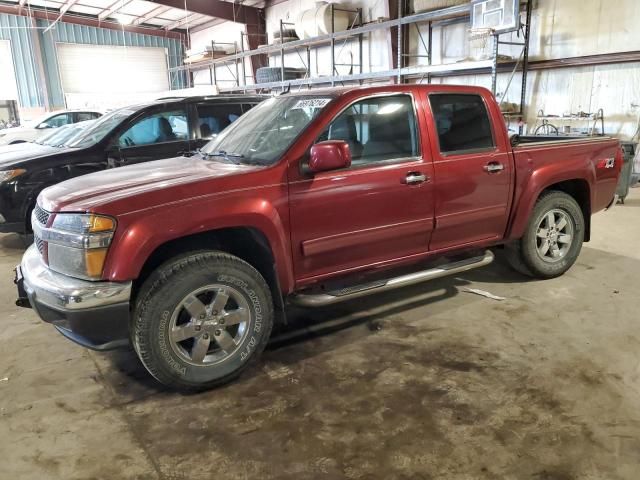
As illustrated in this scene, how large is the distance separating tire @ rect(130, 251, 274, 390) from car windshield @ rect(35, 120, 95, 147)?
4.63 meters

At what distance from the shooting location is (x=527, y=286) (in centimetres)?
443

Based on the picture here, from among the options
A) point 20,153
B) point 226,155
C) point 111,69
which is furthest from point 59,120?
point 226,155

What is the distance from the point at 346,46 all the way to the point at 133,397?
43.2 feet

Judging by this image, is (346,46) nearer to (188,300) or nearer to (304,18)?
(304,18)

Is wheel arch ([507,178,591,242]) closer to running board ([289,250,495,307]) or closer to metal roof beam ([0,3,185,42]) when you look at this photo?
running board ([289,250,495,307])

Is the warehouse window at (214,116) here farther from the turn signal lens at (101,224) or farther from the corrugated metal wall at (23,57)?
the corrugated metal wall at (23,57)

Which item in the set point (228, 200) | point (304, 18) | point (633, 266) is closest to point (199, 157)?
point (228, 200)

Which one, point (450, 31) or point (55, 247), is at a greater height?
point (450, 31)

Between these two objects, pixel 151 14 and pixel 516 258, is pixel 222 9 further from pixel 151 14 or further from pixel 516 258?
pixel 516 258

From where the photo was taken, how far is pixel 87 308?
8.32 ft

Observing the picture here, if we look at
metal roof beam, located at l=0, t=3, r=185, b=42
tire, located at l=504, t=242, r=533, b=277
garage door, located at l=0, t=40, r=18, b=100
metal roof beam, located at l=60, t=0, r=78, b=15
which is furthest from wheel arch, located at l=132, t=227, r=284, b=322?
garage door, located at l=0, t=40, r=18, b=100

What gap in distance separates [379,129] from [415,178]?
42 centimetres

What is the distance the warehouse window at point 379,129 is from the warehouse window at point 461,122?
25 cm

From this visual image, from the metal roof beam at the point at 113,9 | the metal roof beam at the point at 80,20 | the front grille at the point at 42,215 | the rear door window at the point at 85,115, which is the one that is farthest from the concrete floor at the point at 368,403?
the metal roof beam at the point at 80,20
